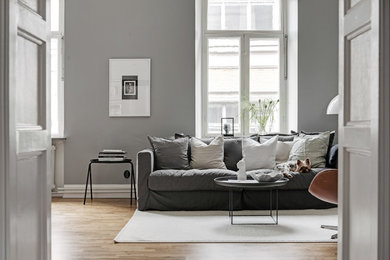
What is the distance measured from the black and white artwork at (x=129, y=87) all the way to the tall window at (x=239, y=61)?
103 cm

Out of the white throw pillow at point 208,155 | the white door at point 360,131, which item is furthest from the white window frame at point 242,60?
the white door at point 360,131

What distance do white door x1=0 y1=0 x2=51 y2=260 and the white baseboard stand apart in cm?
453

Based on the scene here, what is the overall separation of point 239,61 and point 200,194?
7.98 feet

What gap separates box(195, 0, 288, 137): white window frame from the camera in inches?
286

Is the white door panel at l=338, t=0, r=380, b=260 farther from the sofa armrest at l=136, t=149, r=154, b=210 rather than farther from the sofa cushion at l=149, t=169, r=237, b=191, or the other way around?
→ the sofa armrest at l=136, t=149, r=154, b=210

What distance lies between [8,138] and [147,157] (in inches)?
156

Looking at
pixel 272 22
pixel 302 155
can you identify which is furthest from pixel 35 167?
pixel 272 22

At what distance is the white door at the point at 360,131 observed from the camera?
1812mm

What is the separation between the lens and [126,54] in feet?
22.7

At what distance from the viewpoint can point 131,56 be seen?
22.7 feet

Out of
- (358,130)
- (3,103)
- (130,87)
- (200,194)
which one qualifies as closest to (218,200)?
(200,194)

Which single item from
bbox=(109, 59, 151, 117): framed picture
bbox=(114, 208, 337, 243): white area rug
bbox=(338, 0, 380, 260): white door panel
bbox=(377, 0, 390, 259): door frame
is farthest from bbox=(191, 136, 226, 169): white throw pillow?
bbox=(377, 0, 390, 259): door frame

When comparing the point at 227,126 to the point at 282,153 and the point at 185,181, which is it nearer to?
the point at 282,153

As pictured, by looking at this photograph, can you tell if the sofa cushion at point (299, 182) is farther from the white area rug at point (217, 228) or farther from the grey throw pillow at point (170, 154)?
the grey throw pillow at point (170, 154)
